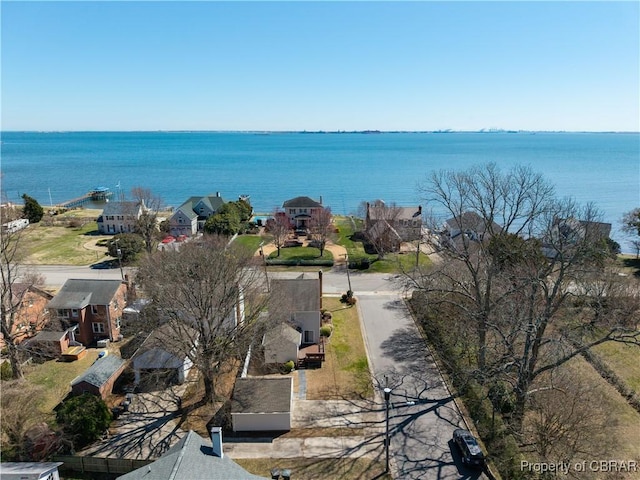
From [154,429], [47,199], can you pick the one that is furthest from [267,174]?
[154,429]

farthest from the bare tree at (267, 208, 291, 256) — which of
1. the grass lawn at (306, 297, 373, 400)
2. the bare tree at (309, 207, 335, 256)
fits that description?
the grass lawn at (306, 297, 373, 400)

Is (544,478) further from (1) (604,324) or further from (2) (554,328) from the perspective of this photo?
(1) (604,324)

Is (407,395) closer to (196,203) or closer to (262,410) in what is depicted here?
(262,410)

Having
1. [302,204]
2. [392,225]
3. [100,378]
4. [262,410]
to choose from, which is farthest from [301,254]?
[262,410]

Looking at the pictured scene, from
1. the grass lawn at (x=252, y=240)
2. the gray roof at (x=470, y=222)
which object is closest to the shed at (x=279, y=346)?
the gray roof at (x=470, y=222)

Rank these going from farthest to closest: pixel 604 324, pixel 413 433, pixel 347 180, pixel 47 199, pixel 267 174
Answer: pixel 267 174, pixel 347 180, pixel 47 199, pixel 604 324, pixel 413 433

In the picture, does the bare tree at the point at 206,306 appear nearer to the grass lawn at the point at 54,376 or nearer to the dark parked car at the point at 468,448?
the grass lawn at the point at 54,376
